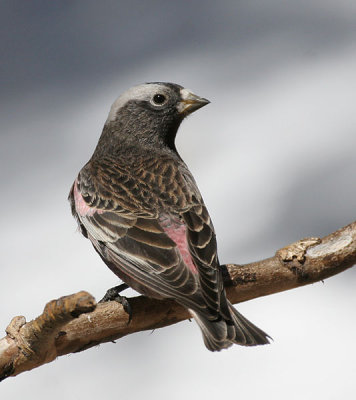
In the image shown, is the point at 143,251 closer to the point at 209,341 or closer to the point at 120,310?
the point at 120,310

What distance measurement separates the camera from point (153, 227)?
1812mm

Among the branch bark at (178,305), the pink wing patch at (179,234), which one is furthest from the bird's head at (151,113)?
the branch bark at (178,305)

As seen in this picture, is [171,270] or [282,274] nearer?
[171,270]

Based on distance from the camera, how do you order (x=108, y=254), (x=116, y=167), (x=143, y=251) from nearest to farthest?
1. (x=143, y=251)
2. (x=108, y=254)
3. (x=116, y=167)

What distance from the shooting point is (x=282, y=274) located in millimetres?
1824

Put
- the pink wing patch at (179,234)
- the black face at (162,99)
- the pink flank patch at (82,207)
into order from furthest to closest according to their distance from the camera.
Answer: the black face at (162,99)
the pink flank patch at (82,207)
the pink wing patch at (179,234)

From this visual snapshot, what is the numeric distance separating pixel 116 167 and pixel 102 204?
0.65ft

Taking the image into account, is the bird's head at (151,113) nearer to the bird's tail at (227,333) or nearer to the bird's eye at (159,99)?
the bird's eye at (159,99)

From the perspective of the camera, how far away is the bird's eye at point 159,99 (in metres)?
2.37

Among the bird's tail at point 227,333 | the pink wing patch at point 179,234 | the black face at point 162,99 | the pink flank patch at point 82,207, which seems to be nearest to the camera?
the bird's tail at point 227,333

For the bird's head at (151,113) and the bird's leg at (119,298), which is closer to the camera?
the bird's leg at (119,298)

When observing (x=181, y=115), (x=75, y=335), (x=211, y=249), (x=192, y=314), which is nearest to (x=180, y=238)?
(x=211, y=249)

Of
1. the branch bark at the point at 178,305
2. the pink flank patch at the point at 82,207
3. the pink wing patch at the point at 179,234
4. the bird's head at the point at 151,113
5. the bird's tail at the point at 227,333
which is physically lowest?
the bird's tail at the point at 227,333

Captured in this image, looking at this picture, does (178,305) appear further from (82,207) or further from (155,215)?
(82,207)
